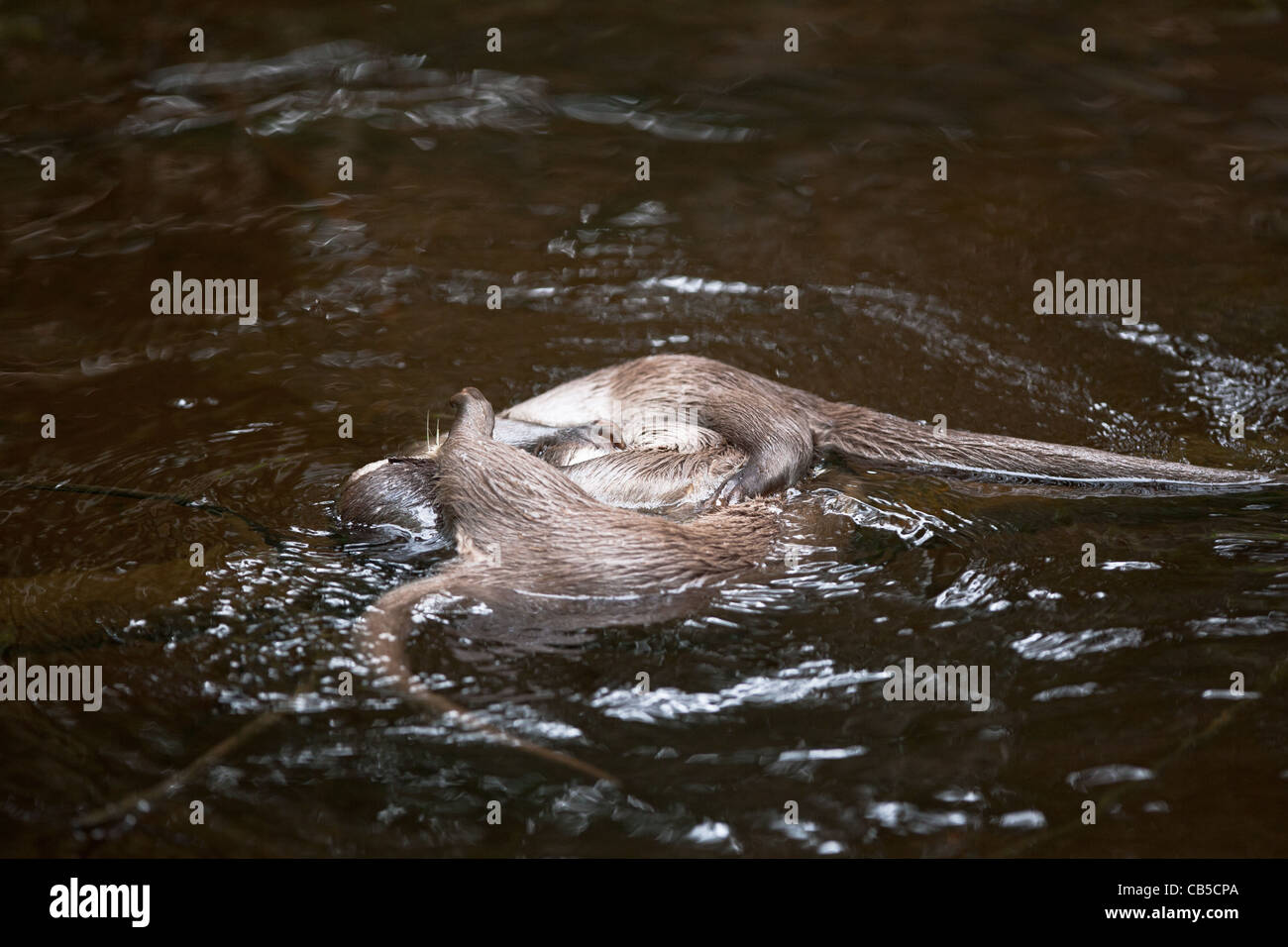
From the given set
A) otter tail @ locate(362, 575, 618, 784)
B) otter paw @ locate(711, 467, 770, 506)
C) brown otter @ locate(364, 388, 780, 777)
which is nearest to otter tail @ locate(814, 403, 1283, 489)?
otter paw @ locate(711, 467, 770, 506)

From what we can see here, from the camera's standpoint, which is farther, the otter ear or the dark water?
the otter ear

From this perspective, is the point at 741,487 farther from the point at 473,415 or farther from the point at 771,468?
the point at 473,415

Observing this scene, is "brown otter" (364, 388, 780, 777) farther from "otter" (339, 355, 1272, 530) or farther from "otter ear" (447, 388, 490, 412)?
"otter ear" (447, 388, 490, 412)

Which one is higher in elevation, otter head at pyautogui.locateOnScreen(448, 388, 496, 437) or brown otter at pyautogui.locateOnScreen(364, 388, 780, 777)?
otter head at pyautogui.locateOnScreen(448, 388, 496, 437)

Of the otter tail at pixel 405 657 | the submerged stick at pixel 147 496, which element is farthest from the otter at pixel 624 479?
the submerged stick at pixel 147 496

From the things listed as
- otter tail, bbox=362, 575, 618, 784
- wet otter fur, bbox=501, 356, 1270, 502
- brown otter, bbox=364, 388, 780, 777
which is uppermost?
wet otter fur, bbox=501, 356, 1270, 502

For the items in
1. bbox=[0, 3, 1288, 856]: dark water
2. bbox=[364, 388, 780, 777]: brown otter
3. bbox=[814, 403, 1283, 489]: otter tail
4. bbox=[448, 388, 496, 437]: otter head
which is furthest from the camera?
bbox=[814, 403, 1283, 489]: otter tail

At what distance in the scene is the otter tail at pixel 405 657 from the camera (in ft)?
8.87

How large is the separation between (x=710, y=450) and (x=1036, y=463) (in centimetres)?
101

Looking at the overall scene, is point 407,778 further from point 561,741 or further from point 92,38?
point 92,38

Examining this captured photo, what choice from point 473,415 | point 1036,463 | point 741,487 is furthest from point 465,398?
point 1036,463

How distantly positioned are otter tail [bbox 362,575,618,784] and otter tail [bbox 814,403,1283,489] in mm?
1599

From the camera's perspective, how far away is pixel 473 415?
3.63 meters

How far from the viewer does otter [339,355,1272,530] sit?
11.8 ft
